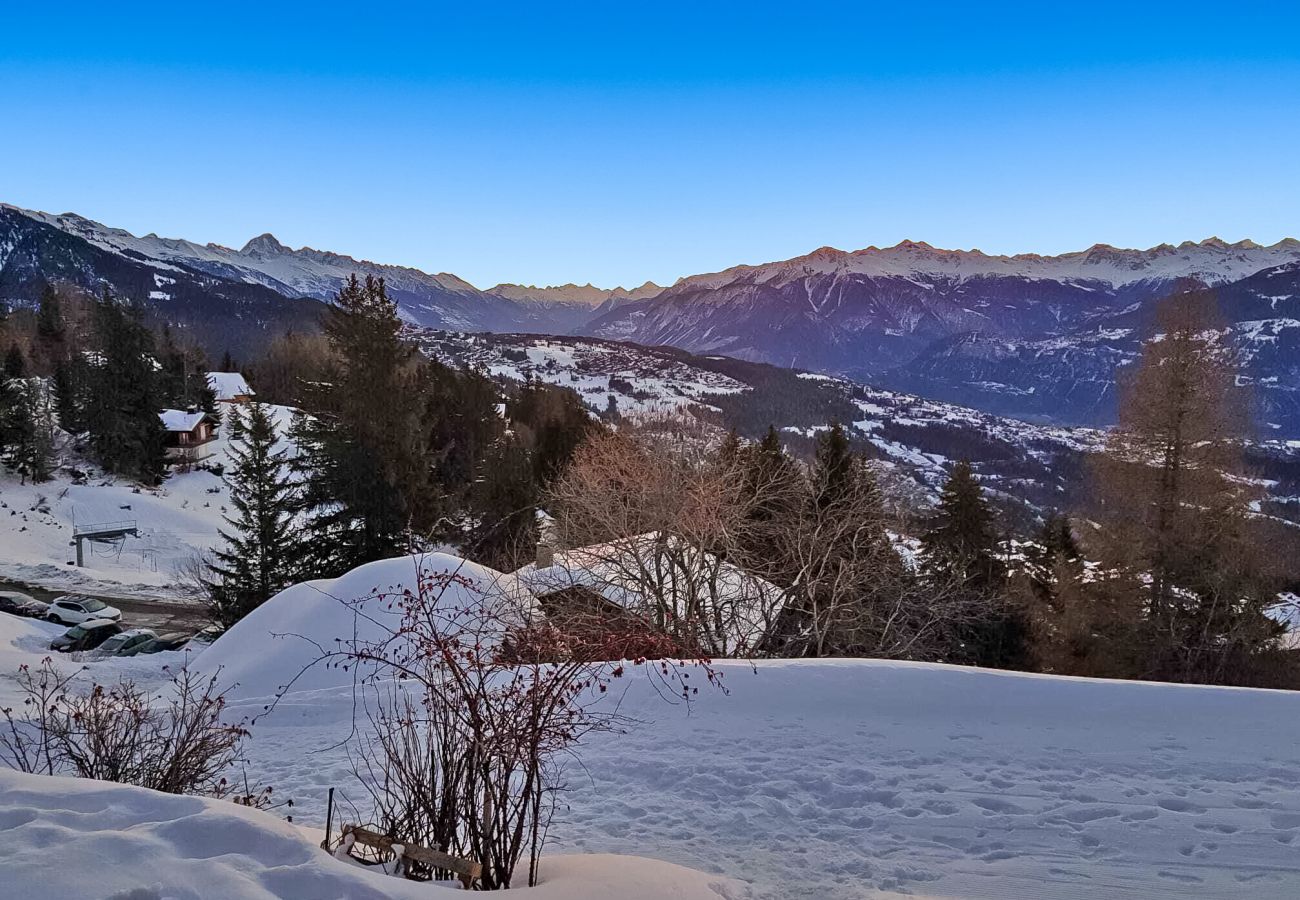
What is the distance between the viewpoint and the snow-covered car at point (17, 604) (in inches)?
777

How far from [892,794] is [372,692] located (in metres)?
6.31

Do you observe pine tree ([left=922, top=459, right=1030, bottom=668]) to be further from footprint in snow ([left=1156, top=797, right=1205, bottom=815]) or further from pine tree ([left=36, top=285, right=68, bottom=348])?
pine tree ([left=36, top=285, right=68, bottom=348])

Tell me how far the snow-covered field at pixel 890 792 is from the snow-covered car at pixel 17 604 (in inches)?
698

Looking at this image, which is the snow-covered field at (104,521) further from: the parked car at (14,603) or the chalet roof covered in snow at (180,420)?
the chalet roof covered in snow at (180,420)

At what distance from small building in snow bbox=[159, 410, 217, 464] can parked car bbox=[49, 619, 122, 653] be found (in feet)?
111

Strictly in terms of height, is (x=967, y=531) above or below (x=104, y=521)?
above

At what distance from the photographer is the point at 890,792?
547cm

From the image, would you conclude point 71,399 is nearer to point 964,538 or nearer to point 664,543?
point 664,543

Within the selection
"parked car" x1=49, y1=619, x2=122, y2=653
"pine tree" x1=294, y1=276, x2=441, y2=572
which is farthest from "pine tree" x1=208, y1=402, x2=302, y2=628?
"parked car" x1=49, y1=619, x2=122, y2=653

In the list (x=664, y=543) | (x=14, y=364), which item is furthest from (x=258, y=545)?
(x=14, y=364)

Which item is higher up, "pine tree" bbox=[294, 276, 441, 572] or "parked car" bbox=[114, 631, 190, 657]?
"pine tree" bbox=[294, 276, 441, 572]

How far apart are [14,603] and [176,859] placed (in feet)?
78.8

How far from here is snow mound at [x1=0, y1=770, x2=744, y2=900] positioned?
2.70m

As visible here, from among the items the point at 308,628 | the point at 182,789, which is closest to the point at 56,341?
the point at 308,628
